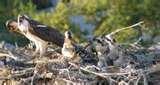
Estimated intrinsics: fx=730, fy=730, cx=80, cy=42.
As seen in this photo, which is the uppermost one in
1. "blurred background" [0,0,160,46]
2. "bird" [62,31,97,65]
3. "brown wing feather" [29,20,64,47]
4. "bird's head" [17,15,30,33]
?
"blurred background" [0,0,160,46]

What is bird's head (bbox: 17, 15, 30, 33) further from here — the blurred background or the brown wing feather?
the blurred background

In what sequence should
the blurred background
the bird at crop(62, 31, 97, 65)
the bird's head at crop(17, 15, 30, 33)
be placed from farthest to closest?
the blurred background
the bird's head at crop(17, 15, 30, 33)
the bird at crop(62, 31, 97, 65)

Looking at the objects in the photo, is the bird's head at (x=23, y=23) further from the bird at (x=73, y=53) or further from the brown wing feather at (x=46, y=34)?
the bird at (x=73, y=53)

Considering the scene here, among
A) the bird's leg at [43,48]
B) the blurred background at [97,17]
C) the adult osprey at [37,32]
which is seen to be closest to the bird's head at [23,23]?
the adult osprey at [37,32]

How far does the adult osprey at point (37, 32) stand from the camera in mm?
5742

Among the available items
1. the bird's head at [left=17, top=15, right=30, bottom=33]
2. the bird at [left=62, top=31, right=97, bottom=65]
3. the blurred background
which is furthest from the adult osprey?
the blurred background

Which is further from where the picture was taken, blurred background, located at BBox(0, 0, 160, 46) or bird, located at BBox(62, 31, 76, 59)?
blurred background, located at BBox(0, 0, 160, 46)

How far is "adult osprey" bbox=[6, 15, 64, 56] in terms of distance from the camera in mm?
5742

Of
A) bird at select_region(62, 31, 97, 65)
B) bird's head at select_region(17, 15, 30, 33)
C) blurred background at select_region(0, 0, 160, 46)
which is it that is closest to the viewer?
bird at select_region(62, 31, 97, 65)

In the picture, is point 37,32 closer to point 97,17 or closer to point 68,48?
point 68,48

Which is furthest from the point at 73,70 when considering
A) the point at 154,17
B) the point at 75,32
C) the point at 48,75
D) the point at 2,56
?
the point at 154,17

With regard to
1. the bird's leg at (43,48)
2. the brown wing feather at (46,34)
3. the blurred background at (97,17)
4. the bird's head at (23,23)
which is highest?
the blurred background at (97,17)

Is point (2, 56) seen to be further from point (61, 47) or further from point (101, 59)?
point (101, 59)

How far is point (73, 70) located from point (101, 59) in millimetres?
251
